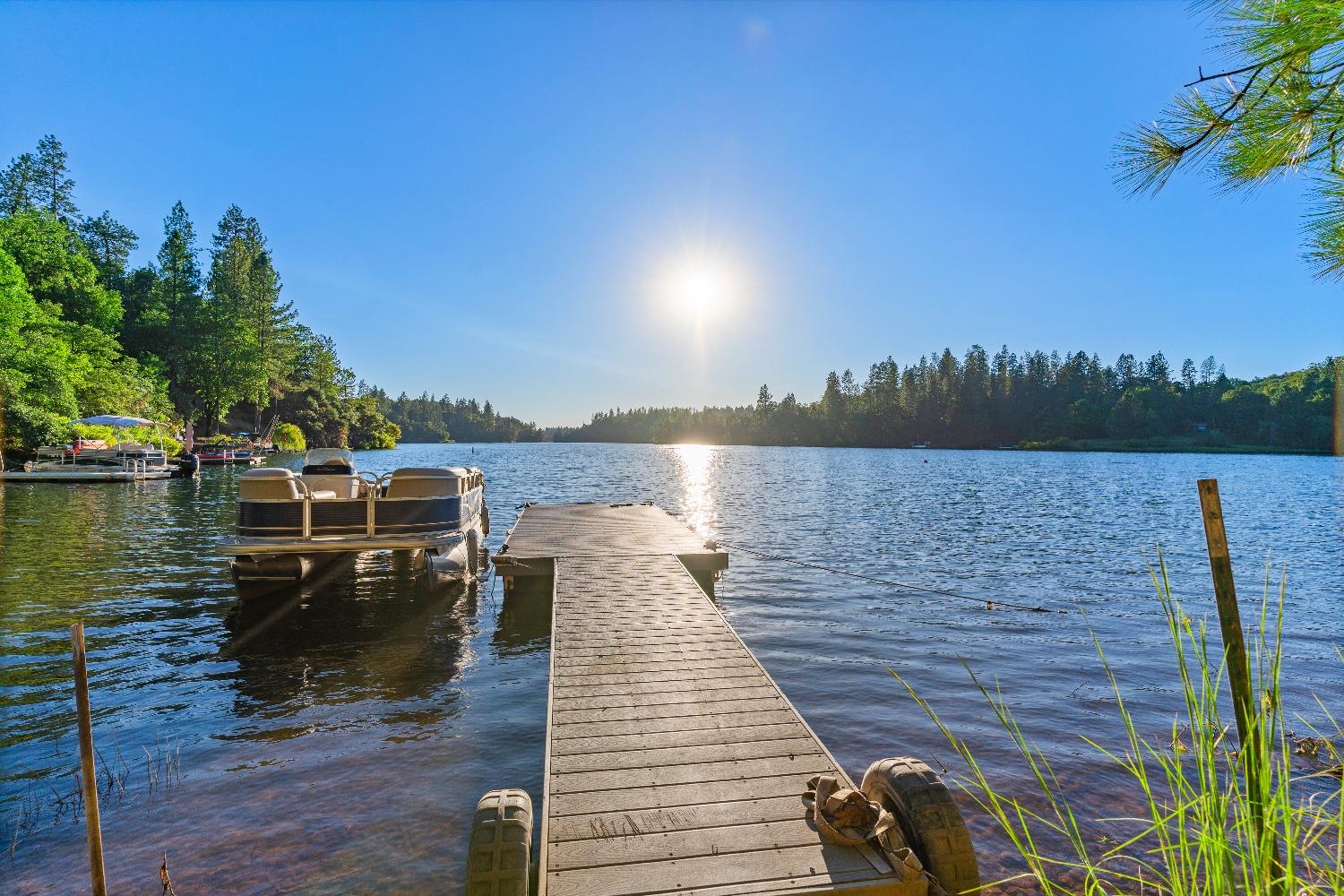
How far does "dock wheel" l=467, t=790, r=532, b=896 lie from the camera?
11.7 ft

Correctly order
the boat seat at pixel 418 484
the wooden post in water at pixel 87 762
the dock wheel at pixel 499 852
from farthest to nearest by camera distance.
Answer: the boat seat at pixel 418 484
the dock wheel at pixel 499 852
the wooden post in water at pixel 87 762

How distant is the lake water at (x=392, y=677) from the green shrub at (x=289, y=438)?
5638 cm

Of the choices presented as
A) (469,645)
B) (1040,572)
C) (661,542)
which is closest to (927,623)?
(661,542)

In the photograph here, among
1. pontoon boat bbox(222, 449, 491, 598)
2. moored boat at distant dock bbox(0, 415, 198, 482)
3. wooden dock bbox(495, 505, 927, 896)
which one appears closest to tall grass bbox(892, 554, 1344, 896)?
wooden dock bbox(495, 505, 927, 896)

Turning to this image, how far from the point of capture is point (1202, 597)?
1445 cm

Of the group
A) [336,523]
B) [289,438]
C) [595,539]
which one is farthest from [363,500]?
[289,438]

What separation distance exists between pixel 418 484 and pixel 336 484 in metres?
2.44

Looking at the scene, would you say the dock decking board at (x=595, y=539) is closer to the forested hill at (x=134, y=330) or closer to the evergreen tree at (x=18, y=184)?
the forested hill at (x=134, y=330)

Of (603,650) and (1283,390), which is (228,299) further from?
(1283,390)

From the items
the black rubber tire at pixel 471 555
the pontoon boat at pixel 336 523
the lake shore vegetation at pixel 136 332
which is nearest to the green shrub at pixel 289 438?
the lake shore vegetation at pixel 136 332

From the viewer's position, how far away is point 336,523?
1175cm

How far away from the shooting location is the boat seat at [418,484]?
40.2ft

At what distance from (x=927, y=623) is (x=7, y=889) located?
11776mm

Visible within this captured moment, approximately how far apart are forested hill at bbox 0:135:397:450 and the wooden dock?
41.5m
